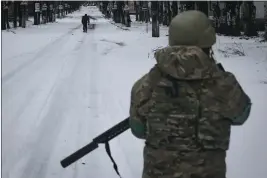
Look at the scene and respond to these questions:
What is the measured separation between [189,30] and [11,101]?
330 inches

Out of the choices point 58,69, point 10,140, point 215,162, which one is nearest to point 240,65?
point 58,69

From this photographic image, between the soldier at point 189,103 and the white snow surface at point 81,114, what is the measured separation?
3276mm

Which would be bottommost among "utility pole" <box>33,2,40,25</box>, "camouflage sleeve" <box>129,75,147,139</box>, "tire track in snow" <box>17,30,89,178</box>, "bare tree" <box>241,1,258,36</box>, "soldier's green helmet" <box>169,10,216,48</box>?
"tire track in snow" <box>17,30,89,178</box>

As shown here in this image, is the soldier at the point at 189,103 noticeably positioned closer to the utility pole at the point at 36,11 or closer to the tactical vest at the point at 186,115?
the tactical vest at the point at 186,115

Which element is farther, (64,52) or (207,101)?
(64,52)

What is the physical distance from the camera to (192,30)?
2576mm

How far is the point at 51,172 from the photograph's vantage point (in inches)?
240

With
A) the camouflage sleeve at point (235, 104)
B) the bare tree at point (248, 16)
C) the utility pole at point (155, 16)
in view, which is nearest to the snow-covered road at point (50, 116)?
the camouflage sleeve at point (235, 104)

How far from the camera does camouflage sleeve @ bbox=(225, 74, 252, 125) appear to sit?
8.51 ft

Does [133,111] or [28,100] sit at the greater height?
[133,111]

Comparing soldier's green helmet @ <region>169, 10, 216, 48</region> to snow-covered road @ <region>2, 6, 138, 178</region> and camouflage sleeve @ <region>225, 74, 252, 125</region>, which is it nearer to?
camouflage sleeve @ <region>225, 74, 252, 125</region>

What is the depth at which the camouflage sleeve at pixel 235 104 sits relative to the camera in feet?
8.51

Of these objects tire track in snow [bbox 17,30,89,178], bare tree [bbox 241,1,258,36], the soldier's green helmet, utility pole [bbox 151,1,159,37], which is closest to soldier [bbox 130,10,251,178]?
the soldier's green helmet

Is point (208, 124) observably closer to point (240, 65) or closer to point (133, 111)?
point (133, 111)
